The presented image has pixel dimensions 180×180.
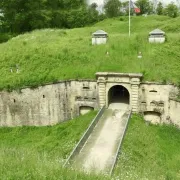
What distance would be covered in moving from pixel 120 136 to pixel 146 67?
658cm

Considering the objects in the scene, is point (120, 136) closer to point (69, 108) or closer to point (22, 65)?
point (69, 108)

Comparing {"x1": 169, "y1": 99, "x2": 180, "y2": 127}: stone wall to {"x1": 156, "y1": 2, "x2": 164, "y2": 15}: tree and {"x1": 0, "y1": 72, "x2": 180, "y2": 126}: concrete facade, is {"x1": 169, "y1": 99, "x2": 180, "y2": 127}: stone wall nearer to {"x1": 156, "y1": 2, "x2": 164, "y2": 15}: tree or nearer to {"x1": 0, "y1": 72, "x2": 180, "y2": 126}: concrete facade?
{"x1": 0, "y1": 72, "x2": 180, "y2": 126}: concrete facade

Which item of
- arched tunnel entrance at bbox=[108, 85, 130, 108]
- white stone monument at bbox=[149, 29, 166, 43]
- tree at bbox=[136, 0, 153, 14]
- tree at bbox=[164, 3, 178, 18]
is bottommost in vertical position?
arched tunnel entrance at bbox=[108, 85, 130, 108]

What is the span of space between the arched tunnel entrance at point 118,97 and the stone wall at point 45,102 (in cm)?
160

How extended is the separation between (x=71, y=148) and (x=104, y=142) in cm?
201

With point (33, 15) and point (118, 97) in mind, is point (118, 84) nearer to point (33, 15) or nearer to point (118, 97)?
point (118, 97)

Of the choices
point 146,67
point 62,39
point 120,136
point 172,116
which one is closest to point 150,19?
point 62,39

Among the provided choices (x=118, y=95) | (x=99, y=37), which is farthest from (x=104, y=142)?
(x=99, y=37)

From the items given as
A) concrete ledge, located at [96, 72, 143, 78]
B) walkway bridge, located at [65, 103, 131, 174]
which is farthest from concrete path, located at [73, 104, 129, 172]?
concrete ledge, located at [96, 72, 143, 78]

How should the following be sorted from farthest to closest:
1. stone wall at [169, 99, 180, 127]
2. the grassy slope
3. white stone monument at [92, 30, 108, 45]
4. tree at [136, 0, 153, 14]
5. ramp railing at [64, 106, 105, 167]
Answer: tree at [136, 0, 153, 14], white stone monument at [92, 30, 108, 45], stone wall at [169, 99, 180, 127], ramp railing at [64, 106, 105, 167], the grassy slope

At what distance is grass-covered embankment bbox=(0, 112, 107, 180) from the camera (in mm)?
9242

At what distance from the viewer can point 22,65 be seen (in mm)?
24453

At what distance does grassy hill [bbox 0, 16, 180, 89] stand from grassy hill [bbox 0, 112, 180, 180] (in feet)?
11.8

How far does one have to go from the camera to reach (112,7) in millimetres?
58500
